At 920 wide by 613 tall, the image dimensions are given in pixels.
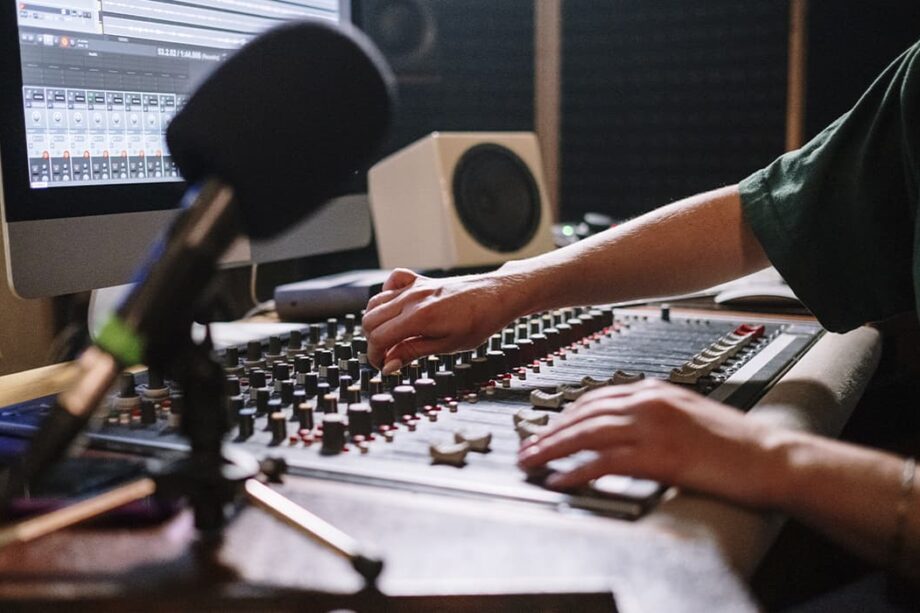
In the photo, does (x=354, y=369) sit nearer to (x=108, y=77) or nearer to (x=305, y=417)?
(x=305, y=417)

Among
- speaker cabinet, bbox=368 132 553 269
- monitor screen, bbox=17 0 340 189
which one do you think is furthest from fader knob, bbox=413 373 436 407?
speaker cabinet, bbox=368 132 553 269

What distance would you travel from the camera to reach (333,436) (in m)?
0.67

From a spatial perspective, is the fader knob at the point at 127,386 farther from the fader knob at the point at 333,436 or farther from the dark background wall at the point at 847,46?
the dark background wall at the point at 847,46

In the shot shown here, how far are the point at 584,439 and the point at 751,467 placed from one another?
0.36ft

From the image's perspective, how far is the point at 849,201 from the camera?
1.00 metres

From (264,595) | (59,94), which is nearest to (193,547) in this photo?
(264,595)

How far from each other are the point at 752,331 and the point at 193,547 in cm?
79

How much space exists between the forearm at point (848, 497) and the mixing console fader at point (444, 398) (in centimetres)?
9

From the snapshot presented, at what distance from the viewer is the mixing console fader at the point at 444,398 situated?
2.02ft

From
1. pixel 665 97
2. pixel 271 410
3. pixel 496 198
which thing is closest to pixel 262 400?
pixel 271 410

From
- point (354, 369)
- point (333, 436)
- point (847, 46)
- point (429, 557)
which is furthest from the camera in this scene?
point (847, 46)

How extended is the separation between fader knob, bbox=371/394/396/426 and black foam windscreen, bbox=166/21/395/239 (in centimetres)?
21

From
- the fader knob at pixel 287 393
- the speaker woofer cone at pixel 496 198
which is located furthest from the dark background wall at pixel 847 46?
the fader knob at pixel 287 393

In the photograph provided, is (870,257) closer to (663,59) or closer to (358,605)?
(358,605)
